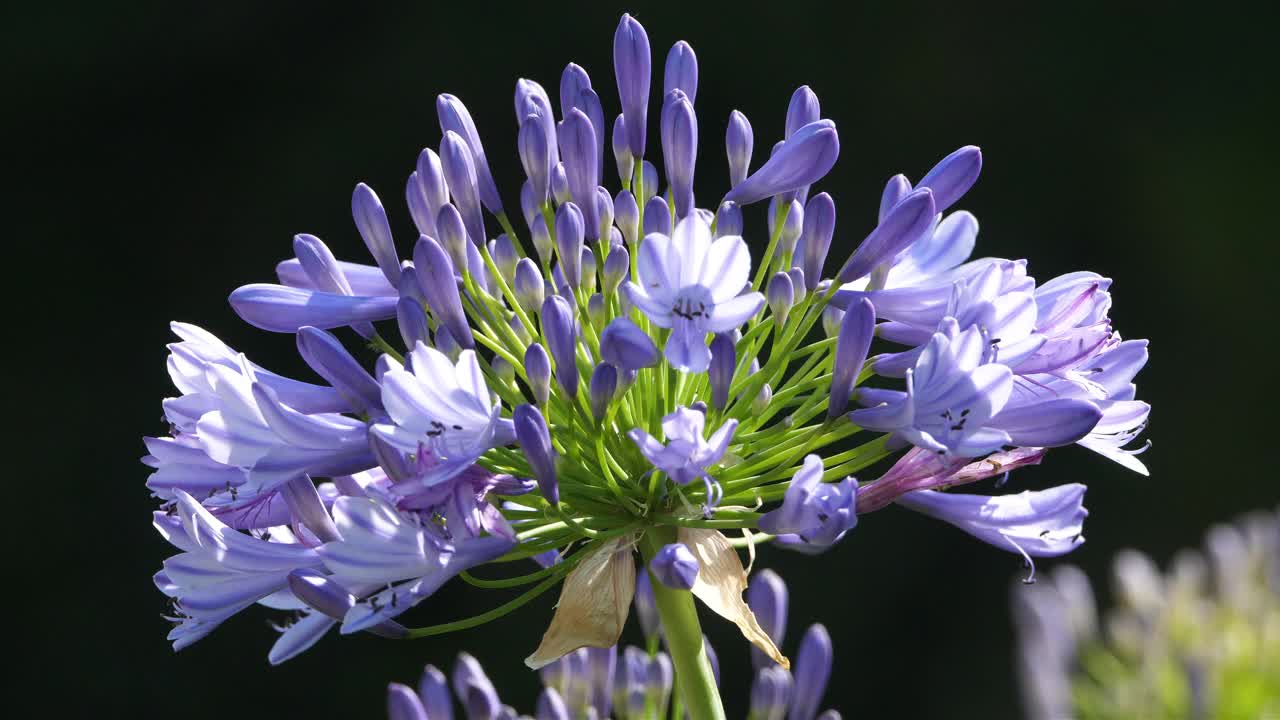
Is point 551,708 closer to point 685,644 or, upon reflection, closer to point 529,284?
point 685,644

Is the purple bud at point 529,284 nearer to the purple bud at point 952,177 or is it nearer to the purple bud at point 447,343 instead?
the purple bud at point 447,343

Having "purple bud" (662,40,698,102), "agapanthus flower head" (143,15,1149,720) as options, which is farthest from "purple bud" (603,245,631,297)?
"purple bud" (662,40,698,102)

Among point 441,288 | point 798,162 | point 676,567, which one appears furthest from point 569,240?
point 676,567

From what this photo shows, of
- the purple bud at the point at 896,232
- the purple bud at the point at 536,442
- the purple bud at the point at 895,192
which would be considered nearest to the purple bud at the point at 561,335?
the purple bud at the point at 536,442

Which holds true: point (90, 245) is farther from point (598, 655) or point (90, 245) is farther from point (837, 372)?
point (837, 372)

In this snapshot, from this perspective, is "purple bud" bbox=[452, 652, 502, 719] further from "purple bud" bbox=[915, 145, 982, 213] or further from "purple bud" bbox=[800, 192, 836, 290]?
"purple bud" bbox=[915, 145, 982, 213]

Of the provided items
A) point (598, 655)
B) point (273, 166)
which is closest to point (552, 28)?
point (273, 166)
